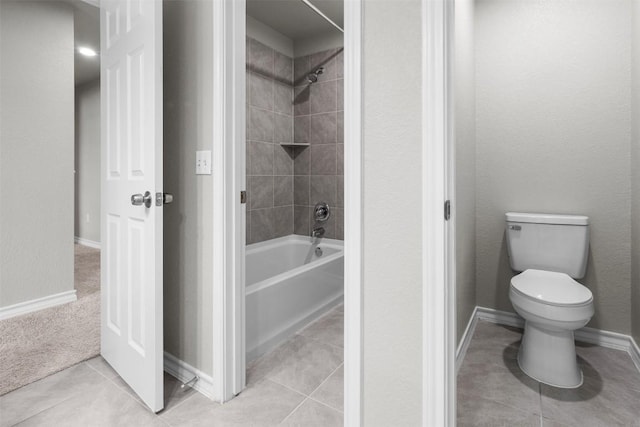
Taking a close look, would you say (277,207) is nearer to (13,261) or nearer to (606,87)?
(13,261)

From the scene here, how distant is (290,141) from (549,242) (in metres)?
2.40

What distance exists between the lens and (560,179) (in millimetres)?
2240

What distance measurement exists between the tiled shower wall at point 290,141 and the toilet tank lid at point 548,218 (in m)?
1.52

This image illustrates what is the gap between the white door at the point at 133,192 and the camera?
4.75 ft

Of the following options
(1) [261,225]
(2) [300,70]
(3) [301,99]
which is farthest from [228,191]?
(2) [300,70]

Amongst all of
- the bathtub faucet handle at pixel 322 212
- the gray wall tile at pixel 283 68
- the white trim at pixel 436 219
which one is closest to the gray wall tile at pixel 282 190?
the bathtub faucet handle at pixel 322 212

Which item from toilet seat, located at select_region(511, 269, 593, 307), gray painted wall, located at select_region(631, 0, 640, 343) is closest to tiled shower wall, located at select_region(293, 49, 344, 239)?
toilet seat, located at select_region(511, 269, 593, 307)

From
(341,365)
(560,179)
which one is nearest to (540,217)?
(560,179)

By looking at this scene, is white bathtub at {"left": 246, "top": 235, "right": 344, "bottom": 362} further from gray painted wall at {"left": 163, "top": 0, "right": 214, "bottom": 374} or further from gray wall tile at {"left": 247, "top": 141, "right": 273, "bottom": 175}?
gray wall tile at {"left": 247, "top": 141, "right": 273, "bottom": 175}

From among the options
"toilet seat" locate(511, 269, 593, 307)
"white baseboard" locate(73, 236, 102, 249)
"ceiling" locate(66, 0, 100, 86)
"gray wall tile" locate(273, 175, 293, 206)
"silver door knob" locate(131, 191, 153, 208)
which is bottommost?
"white baseboard" locate(73, 236, 102, 249)

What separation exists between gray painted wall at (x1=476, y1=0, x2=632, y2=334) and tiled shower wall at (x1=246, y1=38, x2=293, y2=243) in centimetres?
177

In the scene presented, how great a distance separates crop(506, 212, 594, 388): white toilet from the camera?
67.3 inches

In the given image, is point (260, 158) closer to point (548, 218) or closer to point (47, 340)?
point (47, 340)

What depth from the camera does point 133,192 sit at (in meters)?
1.57
